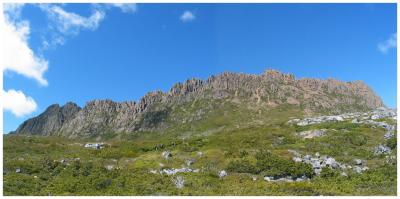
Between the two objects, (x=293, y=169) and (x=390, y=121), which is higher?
(x=390, y=121)

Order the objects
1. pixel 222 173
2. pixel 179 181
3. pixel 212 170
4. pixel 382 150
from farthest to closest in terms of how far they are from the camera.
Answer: pixel 382 150, pixel 212 170, pixel 222 173, pixel 179 181

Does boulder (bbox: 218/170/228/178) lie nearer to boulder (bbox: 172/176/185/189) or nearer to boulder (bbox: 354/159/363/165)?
boulder (bbox: 172/176/185/189)

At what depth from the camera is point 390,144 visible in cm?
4366

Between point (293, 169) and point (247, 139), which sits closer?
point (293, 169)

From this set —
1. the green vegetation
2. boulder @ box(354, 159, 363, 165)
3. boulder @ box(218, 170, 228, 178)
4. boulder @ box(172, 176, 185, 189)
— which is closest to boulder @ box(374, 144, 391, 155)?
the green vegetation

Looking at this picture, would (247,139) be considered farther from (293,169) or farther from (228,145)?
(293,169)

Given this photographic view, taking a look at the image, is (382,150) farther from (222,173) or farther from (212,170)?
(212,170)

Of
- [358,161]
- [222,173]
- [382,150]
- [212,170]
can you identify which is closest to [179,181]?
[222,173]

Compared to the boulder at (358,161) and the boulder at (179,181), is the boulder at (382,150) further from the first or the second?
the boulder at (179,181)

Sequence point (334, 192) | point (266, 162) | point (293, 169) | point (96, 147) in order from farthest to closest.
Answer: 1. point (96, 147)
2. point (266, 162)
3. point (293, 169)
4. point (334, 192)

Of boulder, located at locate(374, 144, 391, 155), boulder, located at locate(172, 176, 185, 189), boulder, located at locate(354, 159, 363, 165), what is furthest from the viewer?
boulder, located at locate(374, 144, 391, 155)

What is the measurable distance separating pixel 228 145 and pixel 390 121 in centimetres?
2171

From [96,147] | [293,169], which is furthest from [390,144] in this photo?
[96,147]

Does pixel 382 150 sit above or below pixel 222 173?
above
